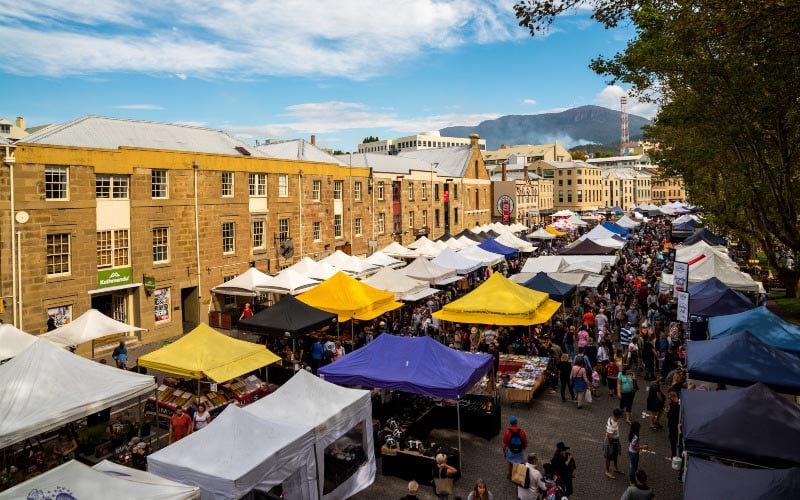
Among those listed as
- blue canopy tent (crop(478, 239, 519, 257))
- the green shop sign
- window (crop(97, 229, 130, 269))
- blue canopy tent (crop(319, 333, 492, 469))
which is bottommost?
blue canopy tent (crop(319, 333, 492, 469))

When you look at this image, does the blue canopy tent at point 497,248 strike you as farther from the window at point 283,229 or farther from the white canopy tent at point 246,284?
the white canopy tent at point 246,284

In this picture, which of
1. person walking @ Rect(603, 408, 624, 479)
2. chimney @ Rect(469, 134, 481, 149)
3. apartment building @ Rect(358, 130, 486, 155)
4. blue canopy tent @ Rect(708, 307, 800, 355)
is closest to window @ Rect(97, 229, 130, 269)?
person walking @ Rect(603, 408, 624, 479)

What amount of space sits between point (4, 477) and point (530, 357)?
519 inches

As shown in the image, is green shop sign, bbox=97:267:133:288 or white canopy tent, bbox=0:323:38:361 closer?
Answer: white canopy tent, bbox=0:323:38:361

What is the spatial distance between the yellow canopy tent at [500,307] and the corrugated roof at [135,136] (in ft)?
52.6

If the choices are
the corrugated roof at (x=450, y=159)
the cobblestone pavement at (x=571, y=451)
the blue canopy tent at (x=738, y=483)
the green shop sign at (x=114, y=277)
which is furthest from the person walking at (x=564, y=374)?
the corrugated roof at (x=450, y=159)

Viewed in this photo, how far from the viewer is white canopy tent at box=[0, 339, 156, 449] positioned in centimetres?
978

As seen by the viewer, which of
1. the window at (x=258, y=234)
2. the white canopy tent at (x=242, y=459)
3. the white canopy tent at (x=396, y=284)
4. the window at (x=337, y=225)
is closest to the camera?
the white canopy tent at (x=242, y=459)

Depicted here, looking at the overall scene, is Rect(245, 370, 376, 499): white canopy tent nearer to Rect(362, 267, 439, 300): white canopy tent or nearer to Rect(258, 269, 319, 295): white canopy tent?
Rect(362, 267, 439, 300): white canopy tent

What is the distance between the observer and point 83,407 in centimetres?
1057

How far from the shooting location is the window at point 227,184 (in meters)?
27.5

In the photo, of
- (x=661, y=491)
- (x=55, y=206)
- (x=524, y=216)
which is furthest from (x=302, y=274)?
(x=524, y=216)

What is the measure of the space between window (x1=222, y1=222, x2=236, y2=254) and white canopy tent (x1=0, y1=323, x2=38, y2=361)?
13024 millimetres

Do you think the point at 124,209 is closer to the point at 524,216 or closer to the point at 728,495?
the point at 728,495
